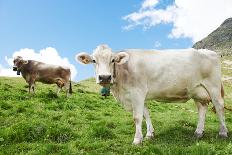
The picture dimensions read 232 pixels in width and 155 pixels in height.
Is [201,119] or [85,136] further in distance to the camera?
[201,119]

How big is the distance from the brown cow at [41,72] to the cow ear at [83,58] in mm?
15619

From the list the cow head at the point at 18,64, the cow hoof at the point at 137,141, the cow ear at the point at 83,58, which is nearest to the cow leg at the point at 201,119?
the cow hoof at the point at 137,141

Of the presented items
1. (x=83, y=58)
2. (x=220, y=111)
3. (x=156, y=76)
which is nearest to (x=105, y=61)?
(x=83, y=58)

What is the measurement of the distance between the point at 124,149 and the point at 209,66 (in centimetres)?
454

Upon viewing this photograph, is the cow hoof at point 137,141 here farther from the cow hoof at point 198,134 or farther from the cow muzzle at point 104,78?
the cow hoof at point 198,134

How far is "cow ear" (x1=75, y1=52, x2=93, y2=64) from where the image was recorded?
1250cm

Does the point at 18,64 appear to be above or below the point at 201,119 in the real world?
above

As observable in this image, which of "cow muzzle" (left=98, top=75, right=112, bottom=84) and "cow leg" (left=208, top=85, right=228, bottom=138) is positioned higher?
"cow muzzle" (left=98, top=75, right=112, bottom=84)

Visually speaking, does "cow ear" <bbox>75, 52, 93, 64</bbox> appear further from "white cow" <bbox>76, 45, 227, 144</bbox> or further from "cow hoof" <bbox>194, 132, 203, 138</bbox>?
"cow hoof" <bbox>194, 132, 203, 138</bbox>

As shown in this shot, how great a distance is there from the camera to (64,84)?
29203 mm

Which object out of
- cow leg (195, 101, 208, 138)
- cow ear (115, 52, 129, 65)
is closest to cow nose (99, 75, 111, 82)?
cow ear (115, 52, 129, 65)

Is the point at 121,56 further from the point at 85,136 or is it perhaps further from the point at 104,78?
the point at 85,136

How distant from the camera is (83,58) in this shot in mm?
12680

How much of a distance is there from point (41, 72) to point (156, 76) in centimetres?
1733
